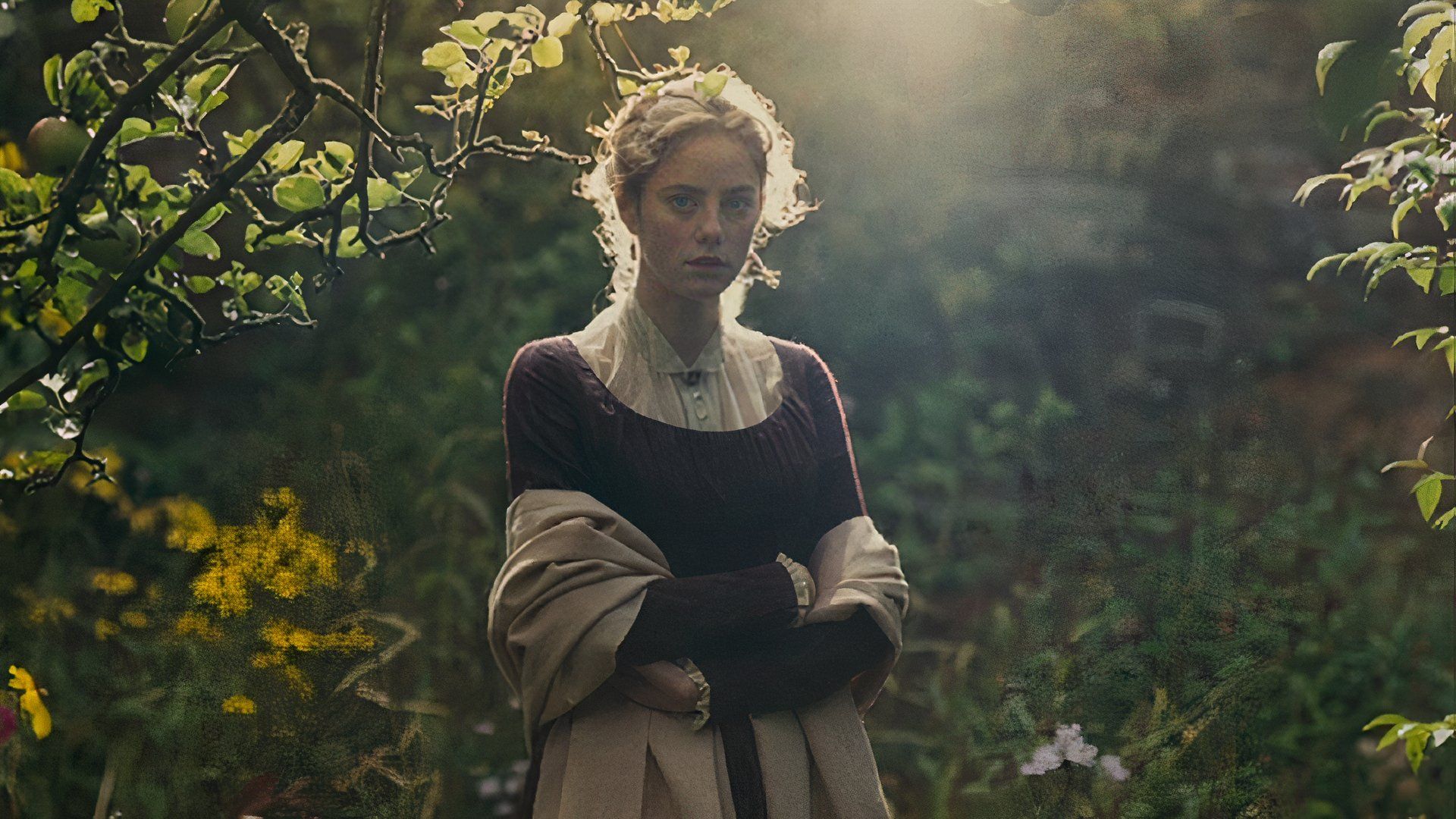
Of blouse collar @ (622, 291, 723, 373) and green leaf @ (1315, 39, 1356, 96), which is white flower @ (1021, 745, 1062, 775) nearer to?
blouse collar @ (622, 291, 723, 373)

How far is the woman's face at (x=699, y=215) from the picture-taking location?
1.80 meters

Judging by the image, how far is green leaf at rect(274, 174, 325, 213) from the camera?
6.04 feet

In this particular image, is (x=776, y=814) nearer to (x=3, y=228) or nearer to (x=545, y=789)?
(x=545, y=789)

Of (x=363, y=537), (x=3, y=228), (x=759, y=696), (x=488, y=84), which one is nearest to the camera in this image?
(x=3, y=228)

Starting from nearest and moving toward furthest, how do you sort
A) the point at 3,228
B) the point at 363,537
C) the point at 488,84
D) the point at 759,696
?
the point at 3,228, the point at 759,696, the point at 488,84, the point at 363,537

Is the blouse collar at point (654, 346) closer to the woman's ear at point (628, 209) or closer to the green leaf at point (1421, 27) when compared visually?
the woman's ear at point (628, 209)

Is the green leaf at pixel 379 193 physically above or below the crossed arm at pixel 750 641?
above

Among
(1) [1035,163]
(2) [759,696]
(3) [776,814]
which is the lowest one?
(3) [776,814]

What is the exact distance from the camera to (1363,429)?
2936 mm

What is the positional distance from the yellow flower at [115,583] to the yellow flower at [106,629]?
6 cm

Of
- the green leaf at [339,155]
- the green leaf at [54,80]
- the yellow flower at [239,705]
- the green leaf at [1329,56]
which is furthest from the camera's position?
the yellow flower at [239,705]

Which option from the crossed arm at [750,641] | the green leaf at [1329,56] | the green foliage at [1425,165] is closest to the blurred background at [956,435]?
the green foliage at [1425,165]

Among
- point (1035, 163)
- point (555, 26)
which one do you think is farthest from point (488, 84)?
point (1035, 163)

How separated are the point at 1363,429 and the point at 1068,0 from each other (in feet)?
3.49
